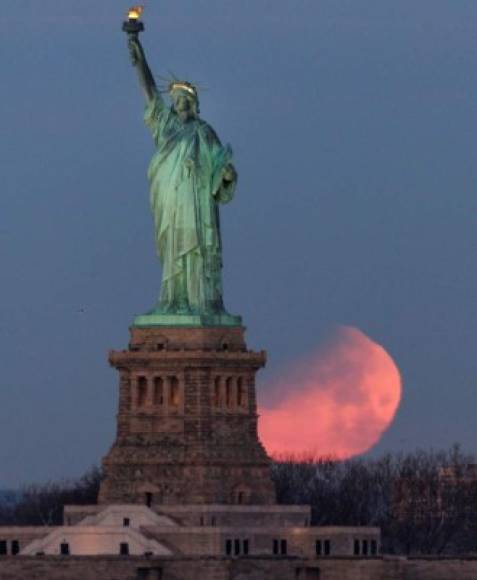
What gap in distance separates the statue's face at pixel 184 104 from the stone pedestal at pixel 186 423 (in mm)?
6598

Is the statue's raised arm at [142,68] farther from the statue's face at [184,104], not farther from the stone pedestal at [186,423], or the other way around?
the stone pedestal at [186,423]

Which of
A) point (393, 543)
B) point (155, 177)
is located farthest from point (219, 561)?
point (393, 543)

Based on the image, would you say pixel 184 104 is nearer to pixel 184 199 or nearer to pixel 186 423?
pixel 184 199

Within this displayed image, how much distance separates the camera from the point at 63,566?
128m

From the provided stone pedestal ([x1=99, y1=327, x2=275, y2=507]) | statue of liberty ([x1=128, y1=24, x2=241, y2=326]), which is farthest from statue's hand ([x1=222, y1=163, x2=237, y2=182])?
stone pedestal ([x1=99, y1=327, x2=275, y2=507])

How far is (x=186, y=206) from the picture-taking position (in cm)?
13550

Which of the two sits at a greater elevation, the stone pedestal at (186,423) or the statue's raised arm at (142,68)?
the statue's raised arm at (142,68)

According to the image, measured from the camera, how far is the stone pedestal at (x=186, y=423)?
438 ft

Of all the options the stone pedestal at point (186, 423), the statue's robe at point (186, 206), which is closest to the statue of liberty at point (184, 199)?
the statue's robe at point (186, 206)

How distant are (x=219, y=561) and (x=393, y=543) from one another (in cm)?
2409

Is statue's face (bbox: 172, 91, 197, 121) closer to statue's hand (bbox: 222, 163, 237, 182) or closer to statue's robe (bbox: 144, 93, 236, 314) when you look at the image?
statue's robe (bbox: 144, 93, 236, 314)

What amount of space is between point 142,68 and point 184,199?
13.9ft

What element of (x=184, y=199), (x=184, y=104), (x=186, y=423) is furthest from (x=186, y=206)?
(x=186, y=423)

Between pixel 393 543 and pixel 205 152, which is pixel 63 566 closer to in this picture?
pixel 205 152
